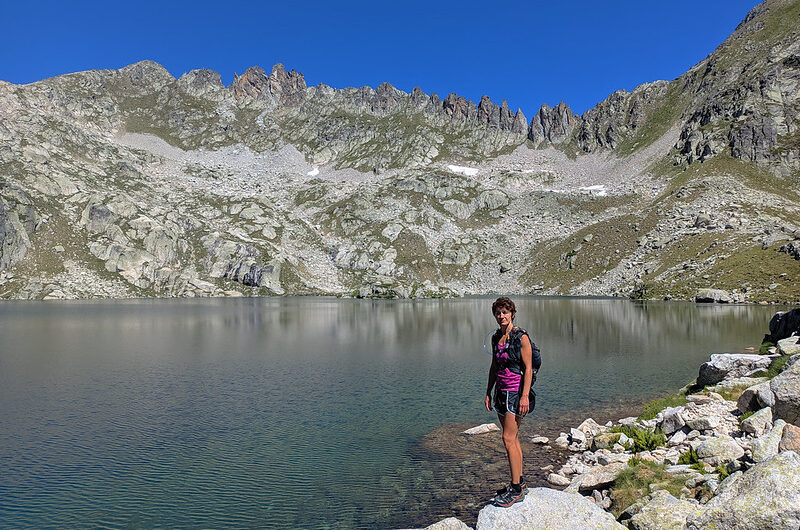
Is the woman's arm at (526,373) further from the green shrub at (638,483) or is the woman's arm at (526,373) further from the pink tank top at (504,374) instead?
the green shrub at (638,483)

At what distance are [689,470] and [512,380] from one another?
23.5ft

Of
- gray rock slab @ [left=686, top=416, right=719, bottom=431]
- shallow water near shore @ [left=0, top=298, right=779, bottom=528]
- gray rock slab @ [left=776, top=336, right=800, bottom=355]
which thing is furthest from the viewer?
gray rock slab @ [left=776, top=336, right=800, bottom=355]

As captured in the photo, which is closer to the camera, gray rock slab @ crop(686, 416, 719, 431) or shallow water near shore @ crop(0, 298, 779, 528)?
shallow water near shore @ crop(0, 298, 779, 528)

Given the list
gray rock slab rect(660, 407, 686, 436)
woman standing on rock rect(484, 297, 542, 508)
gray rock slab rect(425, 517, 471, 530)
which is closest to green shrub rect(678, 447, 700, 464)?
gray rock slab rect(660, 407, 686, 436)

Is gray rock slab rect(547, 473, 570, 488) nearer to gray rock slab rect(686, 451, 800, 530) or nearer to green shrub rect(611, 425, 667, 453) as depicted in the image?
green shrub rect(611, 425, 667, 453)

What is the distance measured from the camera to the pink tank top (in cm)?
1210

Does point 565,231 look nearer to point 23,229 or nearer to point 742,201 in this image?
point 742,201

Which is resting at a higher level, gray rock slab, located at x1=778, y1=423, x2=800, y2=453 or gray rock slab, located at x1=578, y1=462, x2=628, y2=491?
gray rock slab, located at x1=778, y1=423, x2=800, y2=453

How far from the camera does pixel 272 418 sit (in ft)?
88.3

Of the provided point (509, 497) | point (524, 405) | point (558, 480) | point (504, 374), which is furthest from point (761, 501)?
point (558, 480)

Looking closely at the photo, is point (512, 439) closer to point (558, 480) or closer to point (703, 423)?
point (558, 480)

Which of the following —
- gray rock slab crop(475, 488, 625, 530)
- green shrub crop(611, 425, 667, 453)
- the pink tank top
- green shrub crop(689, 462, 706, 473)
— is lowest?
green shrub crop(611, 425, 667, 453)

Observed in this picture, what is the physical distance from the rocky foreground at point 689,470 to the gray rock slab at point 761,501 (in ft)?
0.05

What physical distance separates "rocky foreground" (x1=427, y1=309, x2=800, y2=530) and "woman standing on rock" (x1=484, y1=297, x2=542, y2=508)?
0.77m
